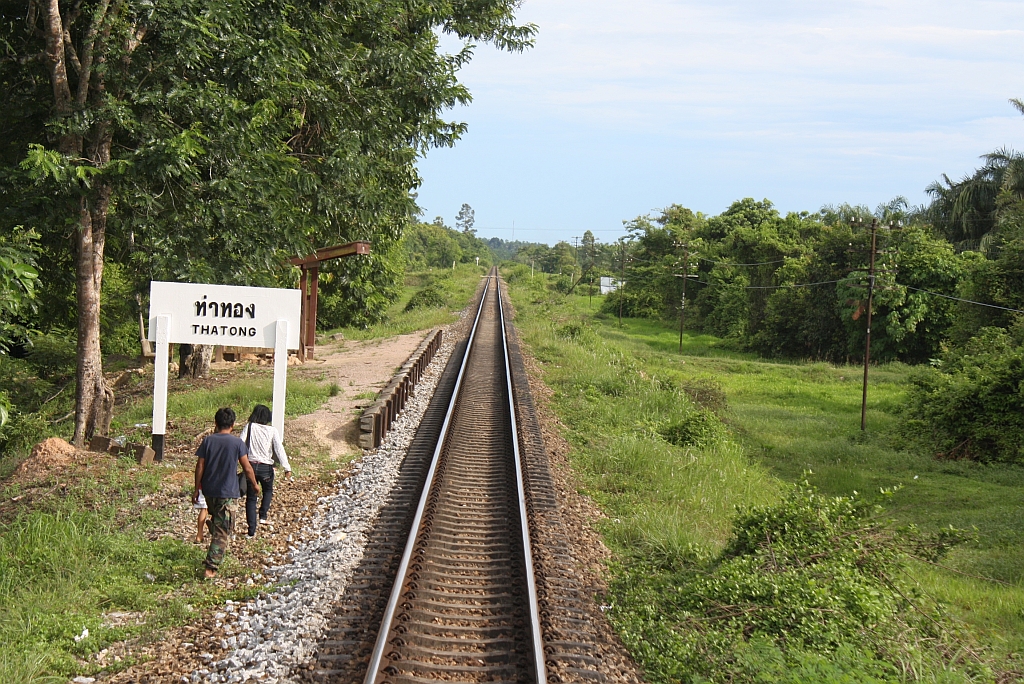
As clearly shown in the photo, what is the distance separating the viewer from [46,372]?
22188 millimetres

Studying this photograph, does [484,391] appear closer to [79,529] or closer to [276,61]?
[276,61]

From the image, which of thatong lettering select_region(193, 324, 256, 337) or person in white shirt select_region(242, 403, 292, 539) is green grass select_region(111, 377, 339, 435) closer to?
thatong lettering select_region(193, 324, 256, 337)

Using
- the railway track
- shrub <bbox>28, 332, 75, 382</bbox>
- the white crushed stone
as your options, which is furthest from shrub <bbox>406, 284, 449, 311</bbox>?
the white crushed stone

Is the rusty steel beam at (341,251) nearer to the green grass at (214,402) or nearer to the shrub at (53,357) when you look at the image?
the green grass at (214,402)

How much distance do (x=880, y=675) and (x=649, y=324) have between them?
57.0 metres

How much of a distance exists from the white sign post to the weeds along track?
2.42m

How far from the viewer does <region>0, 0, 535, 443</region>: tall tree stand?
413 inches

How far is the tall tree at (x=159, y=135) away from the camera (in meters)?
10.5

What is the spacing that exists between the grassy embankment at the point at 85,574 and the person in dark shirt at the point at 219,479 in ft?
0.97

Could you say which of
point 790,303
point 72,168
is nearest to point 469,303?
point 790,303

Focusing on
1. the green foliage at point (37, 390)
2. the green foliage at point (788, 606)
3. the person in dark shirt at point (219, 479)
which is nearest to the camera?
the green foliage at point (788, 606)

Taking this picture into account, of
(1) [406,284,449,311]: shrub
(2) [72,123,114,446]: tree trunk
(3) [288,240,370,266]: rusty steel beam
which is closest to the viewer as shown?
(2) [72,123,114,446]: tree trunk

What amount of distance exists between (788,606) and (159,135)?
971cm

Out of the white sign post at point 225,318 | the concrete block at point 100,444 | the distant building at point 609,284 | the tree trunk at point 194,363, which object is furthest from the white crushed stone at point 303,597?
the distant building at point 609,284
